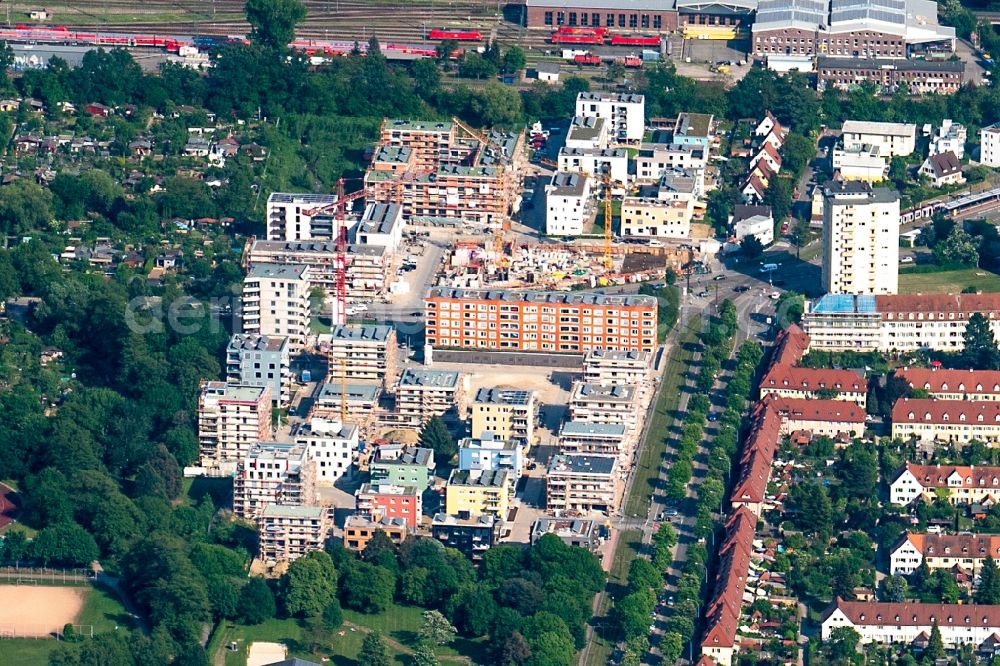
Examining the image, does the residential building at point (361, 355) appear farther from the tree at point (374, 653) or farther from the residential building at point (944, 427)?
the tree at point (374, 653)

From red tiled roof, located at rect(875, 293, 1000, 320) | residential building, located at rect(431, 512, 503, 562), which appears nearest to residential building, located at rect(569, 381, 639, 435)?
residential building, located at rect(431, 512, 503, 562)


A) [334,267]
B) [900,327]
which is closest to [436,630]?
[900,327]

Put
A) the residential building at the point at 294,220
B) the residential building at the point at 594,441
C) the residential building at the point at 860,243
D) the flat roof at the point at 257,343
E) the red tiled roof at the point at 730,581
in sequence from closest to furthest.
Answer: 1. the red tiled roof at the point at 730,581
2. the residential building at the point at 594,441
3. the flat roof at the point at 257,343
4. the residential building at the point at 860,243
5. the residential building at the point at 294,220

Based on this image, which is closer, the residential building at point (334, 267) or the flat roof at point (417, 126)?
the residential building at point (334, 267)

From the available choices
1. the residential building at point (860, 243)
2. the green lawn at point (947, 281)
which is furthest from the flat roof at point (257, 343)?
the green lawn at point (947, 281)

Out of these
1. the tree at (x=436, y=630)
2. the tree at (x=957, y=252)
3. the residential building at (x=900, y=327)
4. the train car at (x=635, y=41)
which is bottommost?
the tree at (x=436, y=630)

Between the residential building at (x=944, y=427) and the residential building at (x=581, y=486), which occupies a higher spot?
the residential building at (x=944, y=427)
